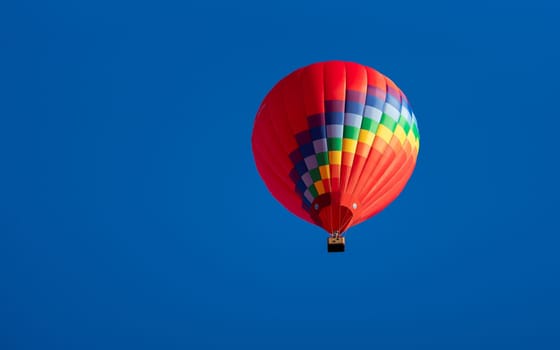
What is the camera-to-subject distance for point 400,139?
30359mm

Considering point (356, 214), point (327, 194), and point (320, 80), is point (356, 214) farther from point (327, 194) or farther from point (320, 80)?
point (320, 80)

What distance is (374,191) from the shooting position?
2980 centimetres

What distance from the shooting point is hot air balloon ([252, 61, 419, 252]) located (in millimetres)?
29172

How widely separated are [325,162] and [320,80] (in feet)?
7.75

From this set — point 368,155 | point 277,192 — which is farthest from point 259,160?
point 368,155

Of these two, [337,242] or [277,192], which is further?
[277,192]

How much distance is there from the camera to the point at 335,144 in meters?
29.4

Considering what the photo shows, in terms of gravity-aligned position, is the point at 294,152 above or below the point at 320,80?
below

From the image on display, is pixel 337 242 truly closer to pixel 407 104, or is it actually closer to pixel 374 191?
pixel 374 191

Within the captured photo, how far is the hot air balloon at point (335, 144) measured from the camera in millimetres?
29172

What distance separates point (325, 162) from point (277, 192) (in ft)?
6.44

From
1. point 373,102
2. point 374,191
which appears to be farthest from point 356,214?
point 373,102

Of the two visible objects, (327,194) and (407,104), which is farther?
(407,104)

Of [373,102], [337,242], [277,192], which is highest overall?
[373,102]
